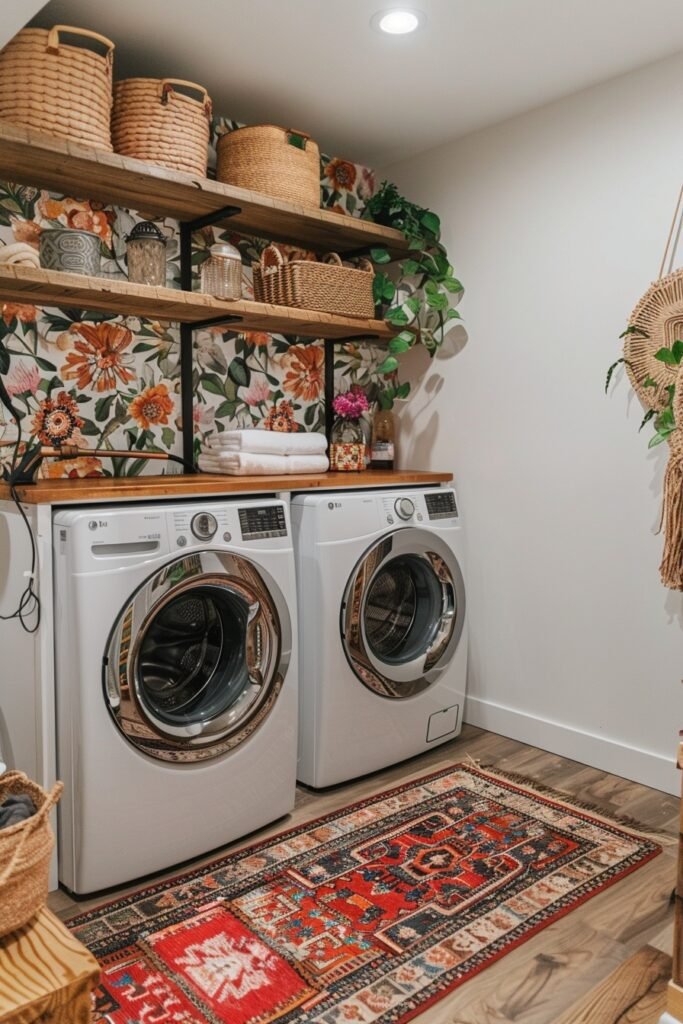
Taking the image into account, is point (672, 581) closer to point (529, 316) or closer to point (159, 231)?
point (529, 316)

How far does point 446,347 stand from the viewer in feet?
10.3

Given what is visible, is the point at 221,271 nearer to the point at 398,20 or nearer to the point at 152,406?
the point at 152,406

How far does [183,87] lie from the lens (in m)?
2.36

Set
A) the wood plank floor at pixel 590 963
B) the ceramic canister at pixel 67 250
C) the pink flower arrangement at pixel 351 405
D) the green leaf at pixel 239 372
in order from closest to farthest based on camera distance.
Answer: the wood plank floor at pixel 590 963 → the ceramic canister at pixel 67 250 → the green leaf at pixel 239 372 → the pink flower arrangement at pixel 351 405

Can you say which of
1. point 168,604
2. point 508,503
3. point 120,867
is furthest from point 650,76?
point 120,867

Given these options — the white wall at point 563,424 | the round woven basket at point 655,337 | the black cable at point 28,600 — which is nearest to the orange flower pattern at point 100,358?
the black cable at point 28,600

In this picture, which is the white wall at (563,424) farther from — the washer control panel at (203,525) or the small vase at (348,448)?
the washer control panel at (203,525)

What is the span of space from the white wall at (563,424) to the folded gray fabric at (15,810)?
203cm

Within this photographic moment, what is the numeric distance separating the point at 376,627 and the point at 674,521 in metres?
1.07

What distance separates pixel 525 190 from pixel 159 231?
4.29ft

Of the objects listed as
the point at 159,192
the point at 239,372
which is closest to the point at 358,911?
the point at 239,372

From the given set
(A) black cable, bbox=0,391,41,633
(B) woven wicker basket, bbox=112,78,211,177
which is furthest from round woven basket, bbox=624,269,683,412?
(A) black cable, bbox=0,391,41,633

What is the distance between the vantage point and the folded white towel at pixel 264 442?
2557mm

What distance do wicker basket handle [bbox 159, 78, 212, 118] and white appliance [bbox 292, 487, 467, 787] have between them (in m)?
1.26
